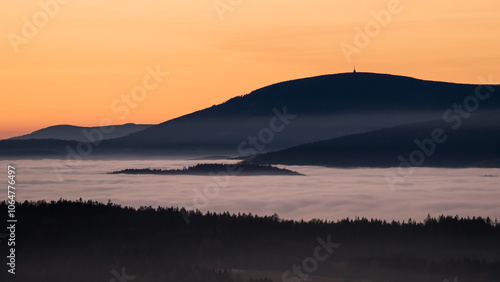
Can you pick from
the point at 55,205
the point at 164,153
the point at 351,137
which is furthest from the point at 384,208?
the point at 164,153

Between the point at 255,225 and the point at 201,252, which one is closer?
the point at 201,252

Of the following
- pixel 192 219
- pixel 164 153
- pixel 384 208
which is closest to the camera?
pixel 192 219

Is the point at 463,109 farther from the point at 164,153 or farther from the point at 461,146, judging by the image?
the point at 164,153

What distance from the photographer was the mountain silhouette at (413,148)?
120m

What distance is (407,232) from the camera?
30.7 meters

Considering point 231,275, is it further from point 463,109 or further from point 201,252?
point 463,109

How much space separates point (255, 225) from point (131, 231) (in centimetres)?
405

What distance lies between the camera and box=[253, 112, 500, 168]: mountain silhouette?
120375 millimetres

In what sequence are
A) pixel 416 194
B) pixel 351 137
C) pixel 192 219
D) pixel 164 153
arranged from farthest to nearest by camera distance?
pixel 164 153 < pixel 351 137 < pixel 416 194 < pixel 192 219

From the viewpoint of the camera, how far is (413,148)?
5148 inches

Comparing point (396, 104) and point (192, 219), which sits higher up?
point (396, 104)

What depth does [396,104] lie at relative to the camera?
7785 inches

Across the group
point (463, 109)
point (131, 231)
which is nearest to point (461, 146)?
point (463, 109)

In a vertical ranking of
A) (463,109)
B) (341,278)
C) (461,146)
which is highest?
(463,109)
